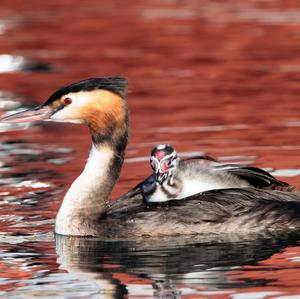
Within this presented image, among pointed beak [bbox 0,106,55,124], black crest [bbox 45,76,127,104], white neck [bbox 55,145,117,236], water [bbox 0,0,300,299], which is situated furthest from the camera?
pointed beak [bbox 0,106,55,124]

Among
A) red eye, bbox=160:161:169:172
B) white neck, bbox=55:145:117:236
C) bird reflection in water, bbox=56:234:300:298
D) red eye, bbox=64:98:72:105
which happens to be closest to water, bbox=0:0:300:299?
bird reflection in water, bbox=56:234:300:298

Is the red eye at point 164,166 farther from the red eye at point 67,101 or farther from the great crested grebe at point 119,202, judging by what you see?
the red eye at point 67,101

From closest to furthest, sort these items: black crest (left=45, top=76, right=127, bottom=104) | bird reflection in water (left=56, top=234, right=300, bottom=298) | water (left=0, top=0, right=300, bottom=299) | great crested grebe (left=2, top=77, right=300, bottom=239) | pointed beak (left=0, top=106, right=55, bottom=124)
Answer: bird reflection in water (left=56, top=234, right=300, bottom=298) < water (left=0, top=0, right=300, bottom=299) < great crested grebe (left=2, top=77, right=300, bottom=239) < black crest (left=45, top=76, right=127, bottom=104) < pointed beak (left=0, top=106, right=55, bottom=124)

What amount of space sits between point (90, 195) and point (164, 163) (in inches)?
31.1

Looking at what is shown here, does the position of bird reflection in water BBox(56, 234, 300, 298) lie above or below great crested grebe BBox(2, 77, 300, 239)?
below

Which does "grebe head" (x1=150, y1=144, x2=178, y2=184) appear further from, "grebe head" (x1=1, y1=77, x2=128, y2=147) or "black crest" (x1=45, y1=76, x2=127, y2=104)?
"black crest" (x1=45, y1=76, x2=127, y2=104)

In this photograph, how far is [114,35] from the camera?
97.1ft

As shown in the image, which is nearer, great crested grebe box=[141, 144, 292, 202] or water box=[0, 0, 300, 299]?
water box=[0, 0, 300, 299]

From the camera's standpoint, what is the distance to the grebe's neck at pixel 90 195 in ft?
41.8

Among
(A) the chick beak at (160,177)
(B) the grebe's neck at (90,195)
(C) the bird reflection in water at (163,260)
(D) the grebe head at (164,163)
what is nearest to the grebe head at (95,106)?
(B) the grebe's neck at (90,195)

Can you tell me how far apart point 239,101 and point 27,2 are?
16.6m

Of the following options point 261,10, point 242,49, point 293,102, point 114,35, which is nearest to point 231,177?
point 293,102

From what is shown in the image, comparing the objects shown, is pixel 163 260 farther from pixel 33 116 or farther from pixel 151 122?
pixel 151 122

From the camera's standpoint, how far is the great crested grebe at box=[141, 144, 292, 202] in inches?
494
